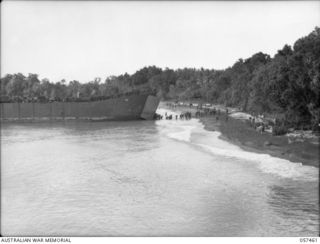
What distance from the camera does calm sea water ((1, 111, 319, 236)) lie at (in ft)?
44.7

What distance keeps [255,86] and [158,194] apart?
25.6 metres

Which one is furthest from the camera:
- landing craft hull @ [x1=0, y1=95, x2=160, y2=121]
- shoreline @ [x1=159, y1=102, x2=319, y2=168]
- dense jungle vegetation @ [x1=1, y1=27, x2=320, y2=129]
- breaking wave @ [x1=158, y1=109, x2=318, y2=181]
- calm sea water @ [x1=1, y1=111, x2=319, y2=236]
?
landing craft hull @ [x1=0, y1=95, x2=160, y2=121]

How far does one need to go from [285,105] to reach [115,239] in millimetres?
28256

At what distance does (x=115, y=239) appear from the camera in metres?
6.53

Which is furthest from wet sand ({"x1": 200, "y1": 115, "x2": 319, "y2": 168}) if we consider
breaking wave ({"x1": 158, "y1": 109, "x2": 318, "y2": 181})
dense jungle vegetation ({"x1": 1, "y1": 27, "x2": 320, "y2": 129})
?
dense jungle vegetation ({"x1": 1, "y1": 27, "x2": 320, "y2": 129})

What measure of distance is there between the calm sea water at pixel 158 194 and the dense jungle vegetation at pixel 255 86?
6857 mm

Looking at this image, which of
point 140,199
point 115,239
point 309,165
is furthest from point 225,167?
point 115,239

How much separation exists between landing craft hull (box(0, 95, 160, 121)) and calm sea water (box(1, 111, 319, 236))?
101ft

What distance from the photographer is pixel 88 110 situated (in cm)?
6475

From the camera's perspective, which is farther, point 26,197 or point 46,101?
point 46,101

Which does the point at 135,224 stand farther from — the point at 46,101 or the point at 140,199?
the point at 46,101

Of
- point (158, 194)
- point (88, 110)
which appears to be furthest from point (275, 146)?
point (88, 110)

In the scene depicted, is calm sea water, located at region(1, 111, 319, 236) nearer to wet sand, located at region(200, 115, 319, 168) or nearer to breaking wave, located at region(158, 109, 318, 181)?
breaking wave, located at region(158, 109, 318, 181)

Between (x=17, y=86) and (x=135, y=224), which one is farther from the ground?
(x=17, y=86)
